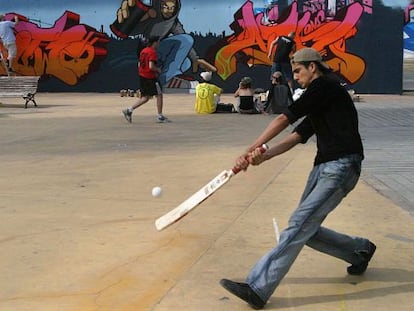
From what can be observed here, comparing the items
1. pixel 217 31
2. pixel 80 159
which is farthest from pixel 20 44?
pixel 80 159

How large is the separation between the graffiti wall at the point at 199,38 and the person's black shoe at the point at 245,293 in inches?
610

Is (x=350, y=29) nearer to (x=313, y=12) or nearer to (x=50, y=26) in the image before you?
(x=313, y=12)

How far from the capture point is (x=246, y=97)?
1533cm

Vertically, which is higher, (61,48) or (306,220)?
(306,220)

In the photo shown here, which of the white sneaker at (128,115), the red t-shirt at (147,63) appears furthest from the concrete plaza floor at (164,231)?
the red t-shirt at (147,63)

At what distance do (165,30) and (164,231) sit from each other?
16090mm

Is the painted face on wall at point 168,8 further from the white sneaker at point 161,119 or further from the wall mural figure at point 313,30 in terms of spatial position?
the white sneaker at point 161,119

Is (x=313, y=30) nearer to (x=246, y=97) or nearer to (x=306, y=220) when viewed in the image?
(x=246, y=97)

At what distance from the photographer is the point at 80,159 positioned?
9680mm

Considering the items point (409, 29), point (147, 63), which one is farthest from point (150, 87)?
point (409, 29)

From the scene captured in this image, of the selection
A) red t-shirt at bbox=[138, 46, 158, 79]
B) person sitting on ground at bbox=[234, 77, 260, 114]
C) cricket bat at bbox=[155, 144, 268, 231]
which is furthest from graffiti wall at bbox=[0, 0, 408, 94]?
cricket bat at bbox=[155, 144, 268, 231]

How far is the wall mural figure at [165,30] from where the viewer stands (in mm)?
21391

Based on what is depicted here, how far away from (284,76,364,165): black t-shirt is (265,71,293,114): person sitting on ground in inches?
422

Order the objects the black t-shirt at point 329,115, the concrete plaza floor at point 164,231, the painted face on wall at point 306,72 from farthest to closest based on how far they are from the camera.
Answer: the concrete plaza floor at point 164,231
the painted face on wall at point 306,72
the black t-shirt at point 329,115
